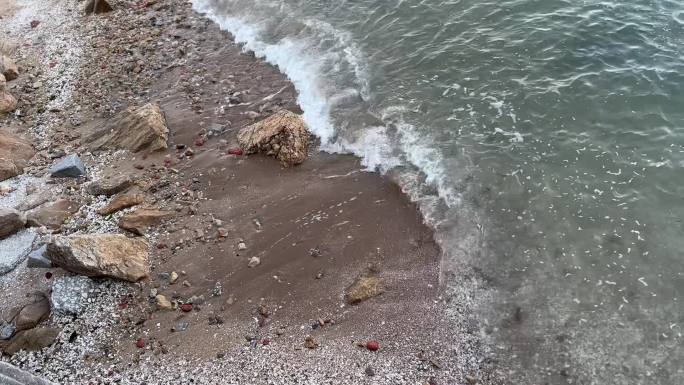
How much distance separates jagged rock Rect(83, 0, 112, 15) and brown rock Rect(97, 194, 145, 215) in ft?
44.0

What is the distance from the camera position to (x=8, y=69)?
17.4 metres

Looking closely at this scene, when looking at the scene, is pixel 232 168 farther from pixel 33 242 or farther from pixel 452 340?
pixel 452 340

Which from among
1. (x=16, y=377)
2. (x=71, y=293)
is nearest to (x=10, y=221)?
(x=71, y=293)

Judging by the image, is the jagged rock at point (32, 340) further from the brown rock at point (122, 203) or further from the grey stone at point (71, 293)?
the brown rock at point (122, 203)

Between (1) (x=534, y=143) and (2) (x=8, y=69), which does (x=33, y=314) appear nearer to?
(1) (x=534, y=143)

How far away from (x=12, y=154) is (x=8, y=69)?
5.71 metres

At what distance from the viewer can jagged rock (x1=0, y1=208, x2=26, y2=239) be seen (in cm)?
1087

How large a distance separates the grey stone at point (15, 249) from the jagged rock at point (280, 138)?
5.22m

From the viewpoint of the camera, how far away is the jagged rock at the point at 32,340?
29.1ft

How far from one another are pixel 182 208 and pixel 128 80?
7439 millimetres

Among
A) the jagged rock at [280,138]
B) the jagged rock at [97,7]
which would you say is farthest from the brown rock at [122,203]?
the jagged rock at [97,7]

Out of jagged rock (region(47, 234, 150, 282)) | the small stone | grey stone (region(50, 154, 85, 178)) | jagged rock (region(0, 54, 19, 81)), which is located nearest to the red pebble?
the small stone

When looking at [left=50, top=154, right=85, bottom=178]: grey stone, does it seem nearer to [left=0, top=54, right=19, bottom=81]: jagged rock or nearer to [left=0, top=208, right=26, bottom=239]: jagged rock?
[left=0, top=208, right=26, bottom=239]: jagged rock

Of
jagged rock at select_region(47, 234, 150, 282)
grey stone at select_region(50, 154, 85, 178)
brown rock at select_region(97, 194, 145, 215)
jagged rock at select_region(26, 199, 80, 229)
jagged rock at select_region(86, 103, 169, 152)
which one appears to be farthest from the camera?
jagged rock at select_region(86, 103, 169, 152)
